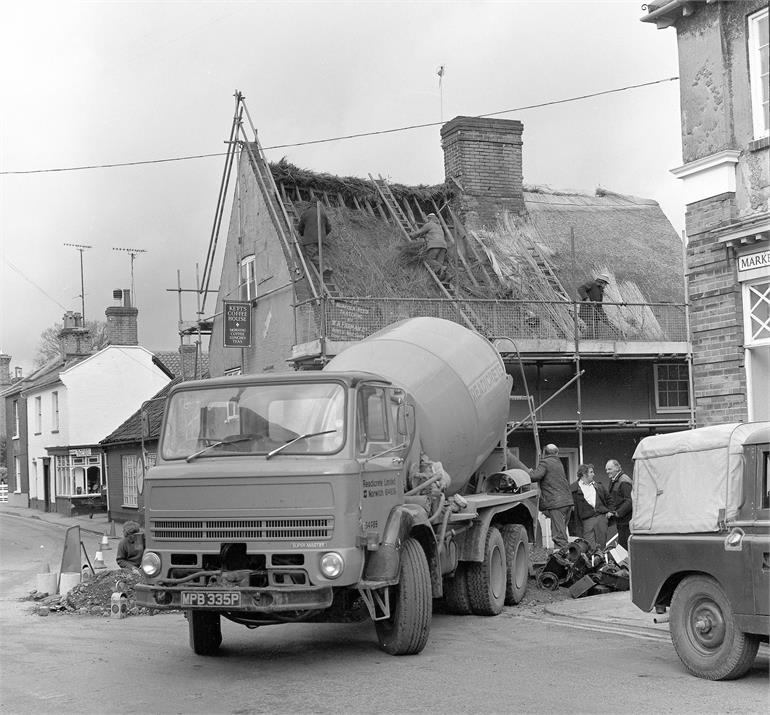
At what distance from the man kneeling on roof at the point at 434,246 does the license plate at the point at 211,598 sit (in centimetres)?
1464

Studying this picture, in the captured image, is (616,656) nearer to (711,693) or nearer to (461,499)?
(711,693)

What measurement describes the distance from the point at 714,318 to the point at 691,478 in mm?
5642

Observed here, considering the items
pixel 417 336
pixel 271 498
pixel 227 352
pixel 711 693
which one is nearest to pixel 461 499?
pixel 417 336

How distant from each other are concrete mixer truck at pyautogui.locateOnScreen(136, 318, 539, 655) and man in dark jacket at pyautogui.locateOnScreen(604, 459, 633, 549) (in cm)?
404

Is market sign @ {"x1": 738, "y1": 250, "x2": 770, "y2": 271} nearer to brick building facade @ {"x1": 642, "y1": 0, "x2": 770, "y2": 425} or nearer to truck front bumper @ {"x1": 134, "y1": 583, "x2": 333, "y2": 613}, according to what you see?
brick building facade @ {"x1": 642, "y1": 0, "x2": 770, "y2": 425}

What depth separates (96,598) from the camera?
43.2ft

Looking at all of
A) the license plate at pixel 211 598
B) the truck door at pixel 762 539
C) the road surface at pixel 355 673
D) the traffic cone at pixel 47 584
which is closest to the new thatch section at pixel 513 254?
the traffic cone at pixel 47 584

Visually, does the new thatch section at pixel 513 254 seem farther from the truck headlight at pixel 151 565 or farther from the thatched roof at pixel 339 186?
the truck headlight at pixel 151 565

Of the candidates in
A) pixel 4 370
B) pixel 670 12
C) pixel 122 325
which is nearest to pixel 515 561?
pixel 670 12

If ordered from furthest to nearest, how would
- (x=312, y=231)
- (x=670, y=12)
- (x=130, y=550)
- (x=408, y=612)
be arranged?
(x=312, y=231) → (x=130, y=550) → (x=670, y=12) → (x=408, y=612)

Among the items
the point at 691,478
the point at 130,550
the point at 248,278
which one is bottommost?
the point at 130,550

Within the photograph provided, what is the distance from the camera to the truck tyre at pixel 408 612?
894cm

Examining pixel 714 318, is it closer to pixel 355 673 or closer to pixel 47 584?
pixel 355 673

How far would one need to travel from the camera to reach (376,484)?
8.94m
